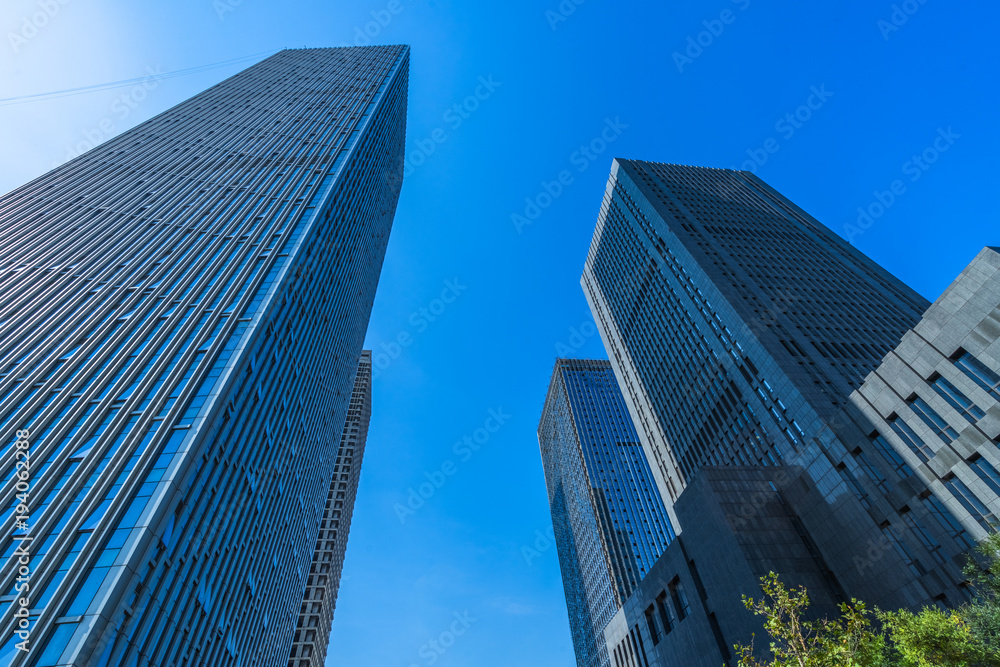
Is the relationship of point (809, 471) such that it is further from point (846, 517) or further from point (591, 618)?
point (591, 618)

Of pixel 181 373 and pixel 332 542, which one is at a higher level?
pixel 332 542

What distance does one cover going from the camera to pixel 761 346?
55250 millimetres

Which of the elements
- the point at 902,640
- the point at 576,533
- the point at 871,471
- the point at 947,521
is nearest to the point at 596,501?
the point at 576,533

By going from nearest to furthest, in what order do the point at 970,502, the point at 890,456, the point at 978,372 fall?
the point at 978,372 → the point at 970,502 → the point at 890,456

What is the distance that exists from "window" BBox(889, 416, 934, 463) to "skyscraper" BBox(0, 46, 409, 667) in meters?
49.8

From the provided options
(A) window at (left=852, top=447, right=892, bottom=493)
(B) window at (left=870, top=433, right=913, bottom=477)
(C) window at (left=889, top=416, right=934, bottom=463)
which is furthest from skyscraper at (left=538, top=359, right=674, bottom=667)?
(C) window at (left=889, top=416, right=934, bottom=463)

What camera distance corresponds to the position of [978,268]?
3192cm

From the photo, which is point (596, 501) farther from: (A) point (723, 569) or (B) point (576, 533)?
(A) point (723, 569)

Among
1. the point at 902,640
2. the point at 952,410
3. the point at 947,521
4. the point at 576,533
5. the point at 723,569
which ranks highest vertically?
the point at 576,533

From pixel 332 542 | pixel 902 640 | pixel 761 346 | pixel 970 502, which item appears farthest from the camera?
pixel 332 542

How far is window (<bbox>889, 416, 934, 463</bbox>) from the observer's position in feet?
116

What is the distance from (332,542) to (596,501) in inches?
2506

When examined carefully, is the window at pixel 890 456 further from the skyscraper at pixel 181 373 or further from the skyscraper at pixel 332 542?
the skyscraper at pixel 332 542

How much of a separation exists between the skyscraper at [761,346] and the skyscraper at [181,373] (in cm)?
4086
